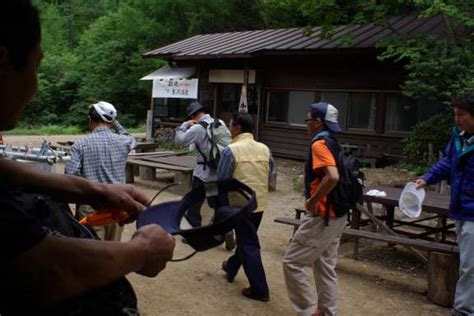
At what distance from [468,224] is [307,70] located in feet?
39.3

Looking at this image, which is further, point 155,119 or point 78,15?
point 78,15

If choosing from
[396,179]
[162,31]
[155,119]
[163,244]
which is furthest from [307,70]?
[163,244]

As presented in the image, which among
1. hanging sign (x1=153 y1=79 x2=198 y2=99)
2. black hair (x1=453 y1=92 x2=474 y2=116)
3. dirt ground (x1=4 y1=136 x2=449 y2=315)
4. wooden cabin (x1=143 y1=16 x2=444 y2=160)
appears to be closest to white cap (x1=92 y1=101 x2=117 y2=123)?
dirt ground (x1=4 y1=136 x2=449 y2=315)

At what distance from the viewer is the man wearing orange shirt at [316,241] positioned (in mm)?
4164

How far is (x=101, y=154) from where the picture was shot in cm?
458

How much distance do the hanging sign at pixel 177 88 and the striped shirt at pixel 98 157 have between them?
13.7 meters

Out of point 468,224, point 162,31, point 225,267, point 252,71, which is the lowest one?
point 225,267

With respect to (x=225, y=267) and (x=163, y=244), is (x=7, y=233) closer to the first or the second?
(x=163, y=244)

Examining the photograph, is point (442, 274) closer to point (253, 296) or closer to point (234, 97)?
point (253, 296)

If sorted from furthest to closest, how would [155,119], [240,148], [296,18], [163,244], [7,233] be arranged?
[296,18] → [155,119] → [240,148] → [163,244] → [7,233]

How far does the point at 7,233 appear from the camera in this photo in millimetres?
1004

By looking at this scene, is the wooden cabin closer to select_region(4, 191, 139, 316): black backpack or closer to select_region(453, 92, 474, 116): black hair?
select_region(453, 92, 474, 116): black hair

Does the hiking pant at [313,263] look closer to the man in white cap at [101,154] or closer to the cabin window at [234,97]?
the man in white cap at [101,154]

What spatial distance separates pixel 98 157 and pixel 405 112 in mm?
11076
